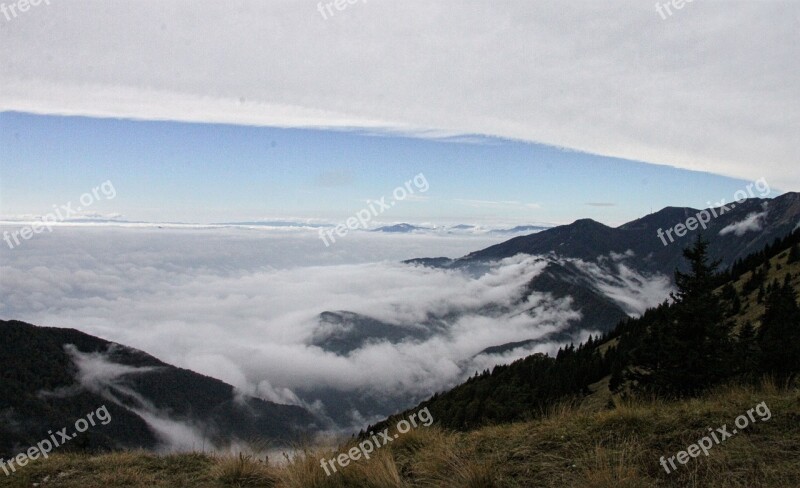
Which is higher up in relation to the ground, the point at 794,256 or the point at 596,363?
the point at 794,256

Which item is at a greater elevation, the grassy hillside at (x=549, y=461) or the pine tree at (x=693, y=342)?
the grassy hillside at (x=549, y=461)

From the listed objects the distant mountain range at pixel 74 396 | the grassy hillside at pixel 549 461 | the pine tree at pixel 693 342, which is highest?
the distant mountain range at pixel 74 396

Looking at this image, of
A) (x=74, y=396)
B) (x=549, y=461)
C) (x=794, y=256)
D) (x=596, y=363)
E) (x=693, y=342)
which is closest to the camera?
(x=549, y=461)

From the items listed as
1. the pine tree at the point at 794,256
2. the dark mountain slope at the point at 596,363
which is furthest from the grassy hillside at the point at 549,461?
the pine tree at the point at 794,256

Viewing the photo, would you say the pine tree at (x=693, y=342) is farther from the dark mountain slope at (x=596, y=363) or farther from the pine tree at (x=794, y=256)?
the pine tree at (x=794, y=256)

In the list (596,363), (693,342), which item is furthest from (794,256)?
(693,342)

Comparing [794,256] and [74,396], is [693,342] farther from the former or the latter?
[74,396]

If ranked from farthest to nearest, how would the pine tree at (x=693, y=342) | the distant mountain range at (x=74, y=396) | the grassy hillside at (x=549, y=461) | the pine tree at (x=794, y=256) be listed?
1. the distant mountain range at (x=74, y=396)
2. the pine tree at (x=794, y=256)
3. the pine tree at (x=693, y=342)
4. the grassy hillside at (x=549, y=461)

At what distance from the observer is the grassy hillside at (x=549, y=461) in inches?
200

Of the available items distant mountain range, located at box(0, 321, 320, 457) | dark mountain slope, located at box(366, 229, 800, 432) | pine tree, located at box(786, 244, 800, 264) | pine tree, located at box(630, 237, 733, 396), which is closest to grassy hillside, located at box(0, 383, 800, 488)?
pine tree, located at box(630, 237, 733, 396)

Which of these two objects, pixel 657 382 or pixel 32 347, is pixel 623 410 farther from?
pixel 32 347

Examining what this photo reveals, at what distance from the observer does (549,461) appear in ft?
18.8

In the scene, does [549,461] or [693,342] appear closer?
[549,461]

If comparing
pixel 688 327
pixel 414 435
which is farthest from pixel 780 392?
pixel 688 327
